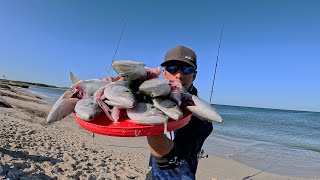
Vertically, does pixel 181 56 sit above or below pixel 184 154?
above

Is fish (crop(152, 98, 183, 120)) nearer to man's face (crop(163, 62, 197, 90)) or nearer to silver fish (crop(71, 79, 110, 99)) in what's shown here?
silver fish (crop(71, 79, 110, 99))

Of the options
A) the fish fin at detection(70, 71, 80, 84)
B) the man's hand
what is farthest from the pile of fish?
the man's hand

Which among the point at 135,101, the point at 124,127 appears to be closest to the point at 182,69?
the point at 135,101

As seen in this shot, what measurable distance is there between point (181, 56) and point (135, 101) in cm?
110

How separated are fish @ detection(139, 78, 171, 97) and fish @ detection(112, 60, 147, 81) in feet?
0.33

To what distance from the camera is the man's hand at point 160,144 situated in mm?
2316

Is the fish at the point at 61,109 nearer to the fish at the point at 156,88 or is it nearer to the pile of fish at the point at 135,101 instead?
the pile of fish at the point at 135,101

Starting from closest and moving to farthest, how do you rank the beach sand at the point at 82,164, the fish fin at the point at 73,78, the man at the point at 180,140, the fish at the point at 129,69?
1. the fish at the point at 129,69
2. the fish fin at the point at 73,78
3. the man at the point at 180,140
4. the beach sand at the point at 82,164

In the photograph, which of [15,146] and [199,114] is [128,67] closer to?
[199,114]

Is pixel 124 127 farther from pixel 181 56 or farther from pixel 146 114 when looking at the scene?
pixel 181 56

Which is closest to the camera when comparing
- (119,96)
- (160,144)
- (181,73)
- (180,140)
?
(119,96)

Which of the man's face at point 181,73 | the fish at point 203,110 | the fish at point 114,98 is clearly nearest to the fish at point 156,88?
the fish at point 114,98

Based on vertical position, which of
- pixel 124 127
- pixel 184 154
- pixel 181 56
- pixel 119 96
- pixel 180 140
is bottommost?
pixel 184 154

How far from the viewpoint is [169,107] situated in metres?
1.93
